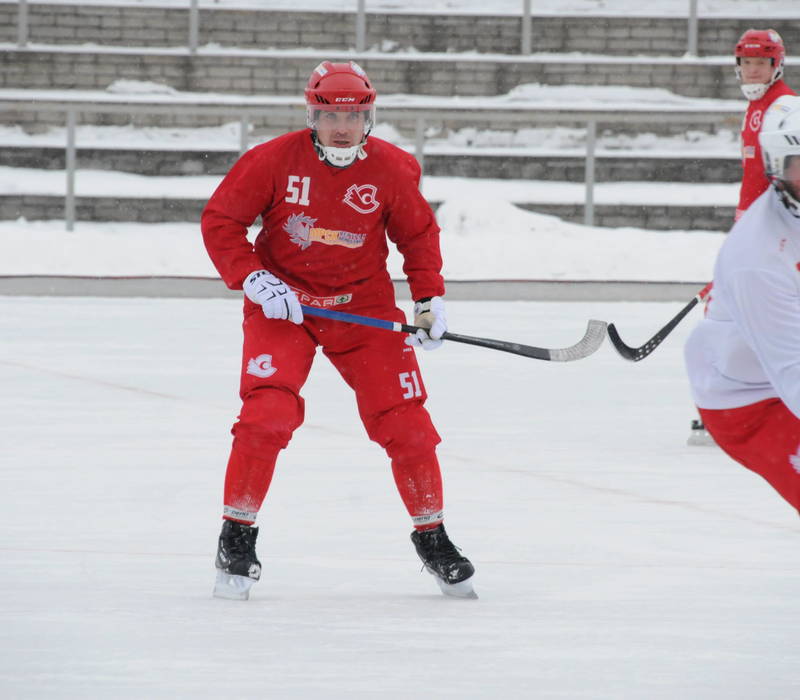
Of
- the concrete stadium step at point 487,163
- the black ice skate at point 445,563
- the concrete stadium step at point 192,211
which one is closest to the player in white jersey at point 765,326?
the black ice skate at point 445,563

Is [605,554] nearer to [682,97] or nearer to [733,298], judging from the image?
[733,298]

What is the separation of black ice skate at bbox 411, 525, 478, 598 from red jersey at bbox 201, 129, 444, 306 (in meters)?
0.55

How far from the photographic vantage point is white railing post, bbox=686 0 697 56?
1453cm

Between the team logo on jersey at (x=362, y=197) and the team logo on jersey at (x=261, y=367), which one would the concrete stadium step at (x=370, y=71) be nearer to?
the team logo on jersey at (x=362, y=197)

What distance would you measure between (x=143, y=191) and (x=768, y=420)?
411 inches

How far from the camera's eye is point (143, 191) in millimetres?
12820

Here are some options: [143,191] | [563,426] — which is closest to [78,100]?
[143,191]

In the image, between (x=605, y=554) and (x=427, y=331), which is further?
(x=605, y=554)

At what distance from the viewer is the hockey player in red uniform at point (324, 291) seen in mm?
3482

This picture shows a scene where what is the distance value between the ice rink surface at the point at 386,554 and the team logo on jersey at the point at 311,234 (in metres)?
0.75

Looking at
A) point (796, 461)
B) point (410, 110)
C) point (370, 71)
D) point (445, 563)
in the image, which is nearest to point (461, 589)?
point (445, 563)

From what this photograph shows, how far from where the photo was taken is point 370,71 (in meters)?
14.3

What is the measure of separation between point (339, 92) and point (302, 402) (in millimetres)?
681

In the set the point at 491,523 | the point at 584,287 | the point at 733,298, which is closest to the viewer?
the point at 733,298
